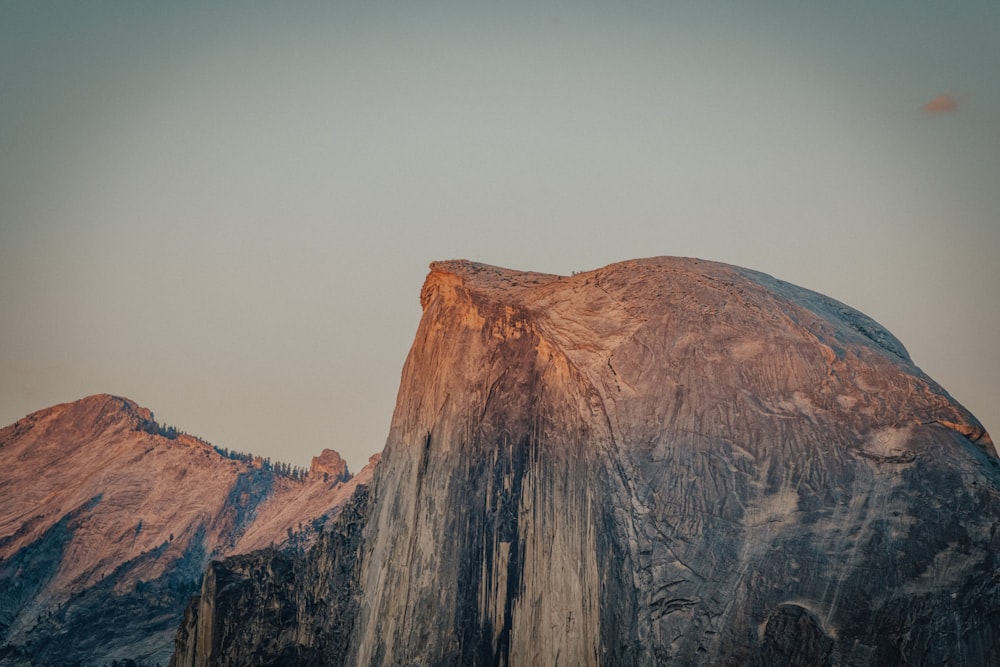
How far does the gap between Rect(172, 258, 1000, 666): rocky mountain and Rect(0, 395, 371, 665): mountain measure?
5545 centimetres

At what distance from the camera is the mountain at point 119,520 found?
10281cm

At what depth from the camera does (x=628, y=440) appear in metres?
41.5

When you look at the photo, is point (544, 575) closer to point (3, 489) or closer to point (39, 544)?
point (39, 544)

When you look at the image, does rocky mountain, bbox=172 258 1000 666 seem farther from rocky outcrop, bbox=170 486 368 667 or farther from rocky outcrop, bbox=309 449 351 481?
rocky outcrop, bbox=309 449 351 481

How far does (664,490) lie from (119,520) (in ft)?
323

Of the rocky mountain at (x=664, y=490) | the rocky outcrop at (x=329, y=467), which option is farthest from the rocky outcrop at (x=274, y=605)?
the rocky outcrop at (x=329, y=467)

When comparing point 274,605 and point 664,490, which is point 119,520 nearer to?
→ point 274,605

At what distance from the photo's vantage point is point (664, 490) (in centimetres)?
3969

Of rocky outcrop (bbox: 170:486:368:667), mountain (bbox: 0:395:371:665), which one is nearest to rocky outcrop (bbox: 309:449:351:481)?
mountain (bbox: 0:395:371:665)

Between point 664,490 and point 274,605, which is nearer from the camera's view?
point 664,490

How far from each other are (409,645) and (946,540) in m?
20.8

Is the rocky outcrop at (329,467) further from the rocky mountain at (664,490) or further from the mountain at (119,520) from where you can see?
the rocky mountain at (664,490)

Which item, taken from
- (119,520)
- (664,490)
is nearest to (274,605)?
(664,490)

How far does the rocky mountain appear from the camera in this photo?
3562 centimetres
